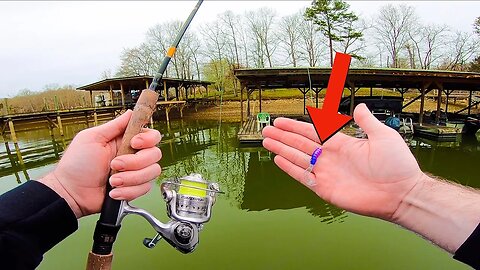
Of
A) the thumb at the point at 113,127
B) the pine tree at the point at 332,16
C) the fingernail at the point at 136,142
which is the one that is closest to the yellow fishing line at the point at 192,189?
the fingernail at the point at 136,142

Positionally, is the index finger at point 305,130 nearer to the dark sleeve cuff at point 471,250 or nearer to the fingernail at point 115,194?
the dark sleeve cuff at point 471,250

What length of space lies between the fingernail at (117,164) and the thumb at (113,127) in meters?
0.23

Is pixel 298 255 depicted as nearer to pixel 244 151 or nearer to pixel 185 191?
pixel 185 191

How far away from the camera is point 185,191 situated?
1327mm

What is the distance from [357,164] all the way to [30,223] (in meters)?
1.44

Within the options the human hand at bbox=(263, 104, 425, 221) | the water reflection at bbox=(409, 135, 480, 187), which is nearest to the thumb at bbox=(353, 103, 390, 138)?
the human hand at bbox=(263, 104, 425, 221)

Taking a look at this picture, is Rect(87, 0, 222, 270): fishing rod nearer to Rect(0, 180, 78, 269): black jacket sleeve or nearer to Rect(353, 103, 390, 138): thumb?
Rect(0, 180, 78, 269): black jacket sleeve

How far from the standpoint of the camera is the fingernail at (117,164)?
1.21m

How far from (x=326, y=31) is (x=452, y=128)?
17.5 m

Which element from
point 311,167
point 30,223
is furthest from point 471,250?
point 30,223

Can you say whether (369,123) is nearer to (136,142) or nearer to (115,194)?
(136,142)

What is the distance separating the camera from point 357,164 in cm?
138

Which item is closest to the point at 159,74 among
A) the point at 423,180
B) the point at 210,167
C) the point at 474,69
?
the point at 423,180

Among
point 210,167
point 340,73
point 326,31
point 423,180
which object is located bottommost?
point 210,167
